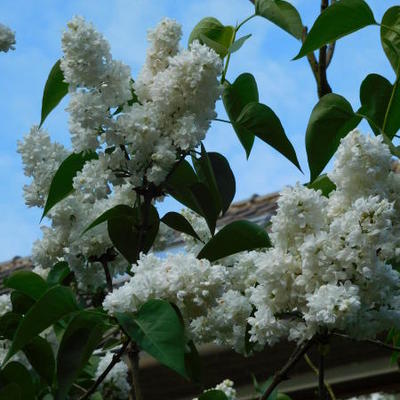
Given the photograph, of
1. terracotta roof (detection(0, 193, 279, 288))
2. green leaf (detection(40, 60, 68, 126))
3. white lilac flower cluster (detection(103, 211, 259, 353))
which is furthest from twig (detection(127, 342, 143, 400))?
terracotta roof (detection(0, 193, 279, 288))

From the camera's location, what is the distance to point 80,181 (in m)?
1.28

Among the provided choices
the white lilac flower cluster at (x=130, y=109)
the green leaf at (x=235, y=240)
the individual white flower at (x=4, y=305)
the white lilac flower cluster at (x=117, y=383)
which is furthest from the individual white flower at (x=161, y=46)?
the white lilac flower cluster at (x=117, y=383)

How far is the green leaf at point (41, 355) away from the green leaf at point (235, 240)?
362 millimetres

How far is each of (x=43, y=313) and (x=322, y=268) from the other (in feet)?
1.21

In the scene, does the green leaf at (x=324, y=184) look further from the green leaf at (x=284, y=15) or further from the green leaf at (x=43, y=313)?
the green leaf at (x=43, y=313)

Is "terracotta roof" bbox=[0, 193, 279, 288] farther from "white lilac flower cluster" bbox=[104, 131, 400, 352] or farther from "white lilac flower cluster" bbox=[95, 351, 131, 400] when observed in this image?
"white lilac flower cluster" bbox=[104, 131, 400, 352]

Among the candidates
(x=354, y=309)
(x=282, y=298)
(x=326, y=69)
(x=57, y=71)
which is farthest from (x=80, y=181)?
(x=326, y=69)

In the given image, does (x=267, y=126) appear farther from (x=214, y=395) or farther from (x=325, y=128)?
(x=214, y=395)

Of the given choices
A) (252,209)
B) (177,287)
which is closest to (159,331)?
(177,287)

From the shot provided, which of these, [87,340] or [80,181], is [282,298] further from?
[80,181]

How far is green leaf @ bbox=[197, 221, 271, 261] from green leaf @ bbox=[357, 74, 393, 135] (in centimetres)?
32

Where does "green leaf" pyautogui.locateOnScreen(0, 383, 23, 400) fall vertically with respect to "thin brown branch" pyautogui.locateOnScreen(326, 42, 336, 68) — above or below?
below

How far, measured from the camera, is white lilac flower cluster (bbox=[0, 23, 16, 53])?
1561 millimetres

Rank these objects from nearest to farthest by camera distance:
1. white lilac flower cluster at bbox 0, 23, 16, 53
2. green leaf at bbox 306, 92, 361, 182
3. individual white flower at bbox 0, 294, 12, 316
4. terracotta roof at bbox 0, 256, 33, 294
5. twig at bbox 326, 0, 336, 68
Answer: green leaf at bbox 306, 92, 361, 182 < white lilac flower cluster at bbox 0, 23, 16, 53 < twig at bbox 326, 0, 336, 68 < individual white flower at bbox 0, 294, 12, 316 < terracotta roof at bbox 0, 256, 33, 294
